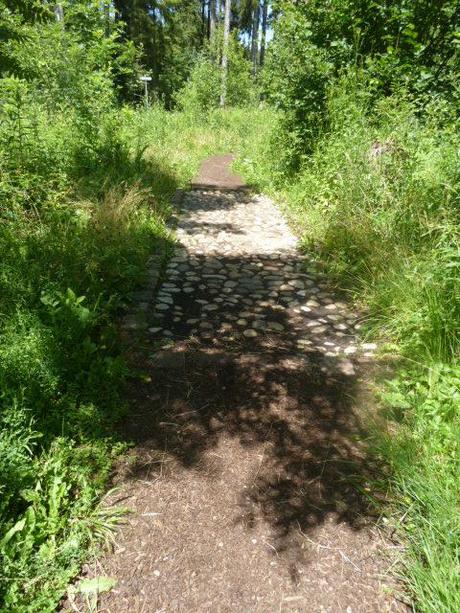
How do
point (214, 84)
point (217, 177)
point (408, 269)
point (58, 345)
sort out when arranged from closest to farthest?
1. point (58, 345)
2. point (408, 269)
3. point (217, 177)
4. point (214, 84)

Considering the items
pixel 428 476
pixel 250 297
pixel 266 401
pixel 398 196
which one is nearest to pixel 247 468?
pixel 266 401

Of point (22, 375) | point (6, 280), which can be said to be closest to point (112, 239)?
point (6, 280)

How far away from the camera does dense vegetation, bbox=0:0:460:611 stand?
6.81 feet

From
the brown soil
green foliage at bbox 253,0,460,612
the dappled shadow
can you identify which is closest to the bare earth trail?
the dappled shadow

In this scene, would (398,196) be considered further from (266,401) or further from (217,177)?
(217,177)

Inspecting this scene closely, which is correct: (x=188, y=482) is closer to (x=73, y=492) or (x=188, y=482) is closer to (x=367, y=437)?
(x=73, y=492)

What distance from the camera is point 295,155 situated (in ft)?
28.4

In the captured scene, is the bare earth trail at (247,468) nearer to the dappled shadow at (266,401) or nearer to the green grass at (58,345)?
the dappled shadow at (266,401)

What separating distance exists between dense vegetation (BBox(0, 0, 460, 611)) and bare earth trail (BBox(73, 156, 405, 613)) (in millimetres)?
204

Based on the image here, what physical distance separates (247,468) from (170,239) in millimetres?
4099

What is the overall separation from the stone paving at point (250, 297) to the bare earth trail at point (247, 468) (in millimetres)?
23

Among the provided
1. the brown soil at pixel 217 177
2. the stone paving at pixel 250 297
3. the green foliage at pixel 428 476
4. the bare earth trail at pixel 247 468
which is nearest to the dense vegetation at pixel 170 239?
the green foliage at pixel 428 476

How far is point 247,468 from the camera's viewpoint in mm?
2545

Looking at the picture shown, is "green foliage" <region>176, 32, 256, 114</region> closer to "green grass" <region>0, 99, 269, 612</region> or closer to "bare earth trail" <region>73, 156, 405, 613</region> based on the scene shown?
"green grass" <region>0, 99, 269, 612</region>
